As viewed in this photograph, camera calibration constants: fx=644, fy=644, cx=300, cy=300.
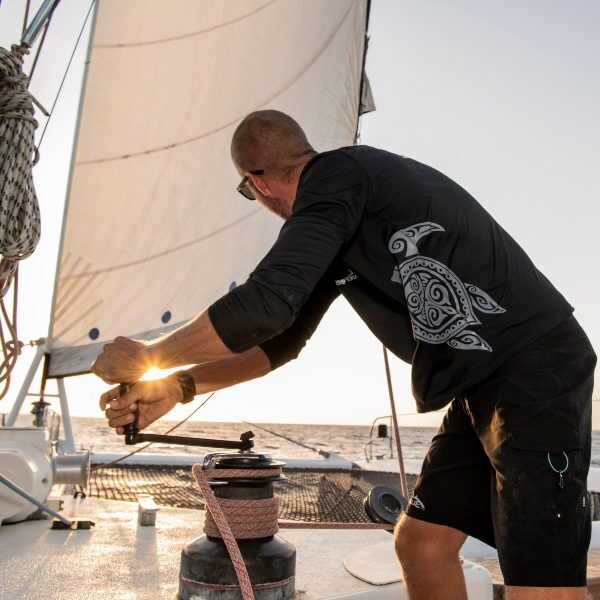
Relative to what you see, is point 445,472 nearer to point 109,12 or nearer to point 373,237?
point 373,237

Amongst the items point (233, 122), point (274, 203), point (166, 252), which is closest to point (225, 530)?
point (274, 203)

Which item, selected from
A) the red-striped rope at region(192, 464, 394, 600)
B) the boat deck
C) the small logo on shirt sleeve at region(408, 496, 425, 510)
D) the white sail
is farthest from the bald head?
the white sail

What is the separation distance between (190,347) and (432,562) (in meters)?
0.85

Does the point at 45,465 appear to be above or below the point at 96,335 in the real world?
below

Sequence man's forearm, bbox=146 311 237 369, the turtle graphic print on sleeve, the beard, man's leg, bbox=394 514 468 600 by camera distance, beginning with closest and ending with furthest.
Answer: man's forearm, bbox=146 311 237 369 < the turtle graphic print on sleeve < man's leg, bbox=394 514 468 600 < the beard

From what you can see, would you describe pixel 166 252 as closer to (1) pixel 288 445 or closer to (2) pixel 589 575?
(2) pixel 589 575

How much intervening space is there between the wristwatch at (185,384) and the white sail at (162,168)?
86.2 inches

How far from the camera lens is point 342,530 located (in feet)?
7.84

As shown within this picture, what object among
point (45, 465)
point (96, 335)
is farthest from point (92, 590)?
point (96, 335)

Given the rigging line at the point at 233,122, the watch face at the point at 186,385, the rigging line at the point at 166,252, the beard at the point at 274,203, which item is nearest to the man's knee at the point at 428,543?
the watch face at the point at 186,385

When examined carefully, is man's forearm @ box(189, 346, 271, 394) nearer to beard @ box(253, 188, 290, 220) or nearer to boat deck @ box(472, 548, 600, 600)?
beard @ box(253, 188, 290, 220)

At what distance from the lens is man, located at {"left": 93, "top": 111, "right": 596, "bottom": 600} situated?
1.26 meters

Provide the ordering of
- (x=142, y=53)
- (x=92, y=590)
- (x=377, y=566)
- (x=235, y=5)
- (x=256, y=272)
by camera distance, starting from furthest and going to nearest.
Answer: (x=235, y=5) → (x=142, y=53) → (x=377, y=566) → (x=92, y=590) → (x=256, y=272)

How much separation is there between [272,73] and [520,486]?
379cm
